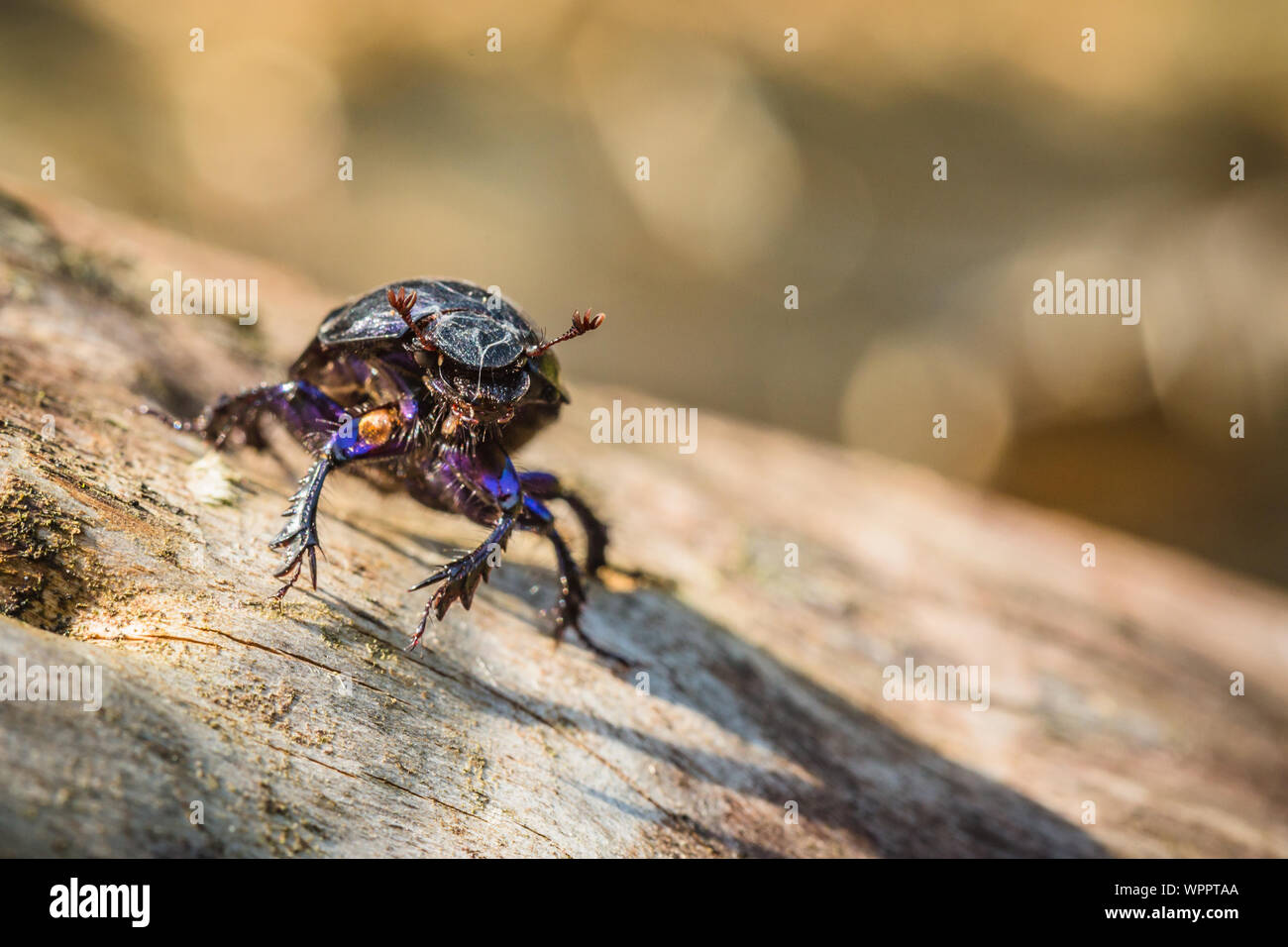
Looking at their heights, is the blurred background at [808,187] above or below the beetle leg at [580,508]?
above

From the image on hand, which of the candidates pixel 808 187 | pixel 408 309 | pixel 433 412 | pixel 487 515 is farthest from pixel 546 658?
pixel 808 187

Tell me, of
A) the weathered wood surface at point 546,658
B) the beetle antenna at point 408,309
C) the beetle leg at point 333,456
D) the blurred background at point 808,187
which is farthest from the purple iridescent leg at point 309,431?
the blurred background at point 808,187

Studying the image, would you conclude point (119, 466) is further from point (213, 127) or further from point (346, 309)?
point (213, 127)

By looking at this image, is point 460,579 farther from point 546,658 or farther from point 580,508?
point 580,508

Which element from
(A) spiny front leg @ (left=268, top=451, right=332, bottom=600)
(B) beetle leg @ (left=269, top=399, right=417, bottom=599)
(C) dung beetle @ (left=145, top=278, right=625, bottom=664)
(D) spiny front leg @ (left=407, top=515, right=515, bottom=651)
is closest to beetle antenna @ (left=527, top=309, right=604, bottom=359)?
(C) dung beetle @ (left=145, top=278, right=625, bottom=664)

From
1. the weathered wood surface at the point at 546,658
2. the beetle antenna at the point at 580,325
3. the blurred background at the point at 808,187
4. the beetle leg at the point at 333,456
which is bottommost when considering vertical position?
the weathered wood surface at the point at 546,658

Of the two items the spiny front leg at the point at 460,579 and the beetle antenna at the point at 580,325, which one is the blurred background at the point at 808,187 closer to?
the beetle antenna at the point at 580,325

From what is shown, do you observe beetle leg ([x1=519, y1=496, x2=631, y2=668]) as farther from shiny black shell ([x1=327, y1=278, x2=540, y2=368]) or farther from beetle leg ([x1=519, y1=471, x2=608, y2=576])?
shiny black shell ([x1=327, y1=278, x2=540, y2=368])
